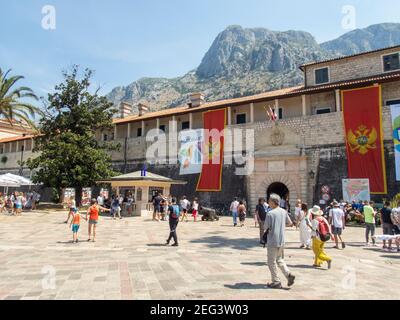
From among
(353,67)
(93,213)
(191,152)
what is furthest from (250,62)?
(93,213)

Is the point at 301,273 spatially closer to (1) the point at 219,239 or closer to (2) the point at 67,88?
(1) the point at 219,239

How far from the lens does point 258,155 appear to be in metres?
25.3

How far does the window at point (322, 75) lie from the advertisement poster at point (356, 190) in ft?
30.5

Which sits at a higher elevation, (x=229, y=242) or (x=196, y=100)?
(x=196, y=100)

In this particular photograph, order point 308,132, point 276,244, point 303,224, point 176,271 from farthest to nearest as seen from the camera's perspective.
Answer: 1. point 308,132
2. point 303,224
3. point 176,271
4. point 276,244

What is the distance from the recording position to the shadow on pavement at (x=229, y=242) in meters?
10.7

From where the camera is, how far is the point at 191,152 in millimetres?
28484

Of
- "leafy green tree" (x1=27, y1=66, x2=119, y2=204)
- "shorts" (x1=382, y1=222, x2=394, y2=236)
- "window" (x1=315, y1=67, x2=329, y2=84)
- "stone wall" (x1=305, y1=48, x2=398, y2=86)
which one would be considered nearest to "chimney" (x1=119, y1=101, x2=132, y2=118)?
"leafy green tree" (x1=27, y1=66, x2=119, y2=204)

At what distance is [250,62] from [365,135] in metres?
96.7

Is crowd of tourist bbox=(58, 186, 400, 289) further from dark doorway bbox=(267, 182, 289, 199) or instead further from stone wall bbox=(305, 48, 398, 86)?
stone wall bbox=(305, 48, 398, 86)

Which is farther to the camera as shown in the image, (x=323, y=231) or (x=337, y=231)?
Result: (x=337, y=231)

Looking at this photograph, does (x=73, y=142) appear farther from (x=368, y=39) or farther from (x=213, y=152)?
(x=368, y=39)

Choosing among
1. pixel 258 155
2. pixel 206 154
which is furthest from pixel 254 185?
pixel 206 154

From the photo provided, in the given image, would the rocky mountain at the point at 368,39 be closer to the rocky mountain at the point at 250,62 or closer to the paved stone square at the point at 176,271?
the rocky mountain at the point at 250,62
